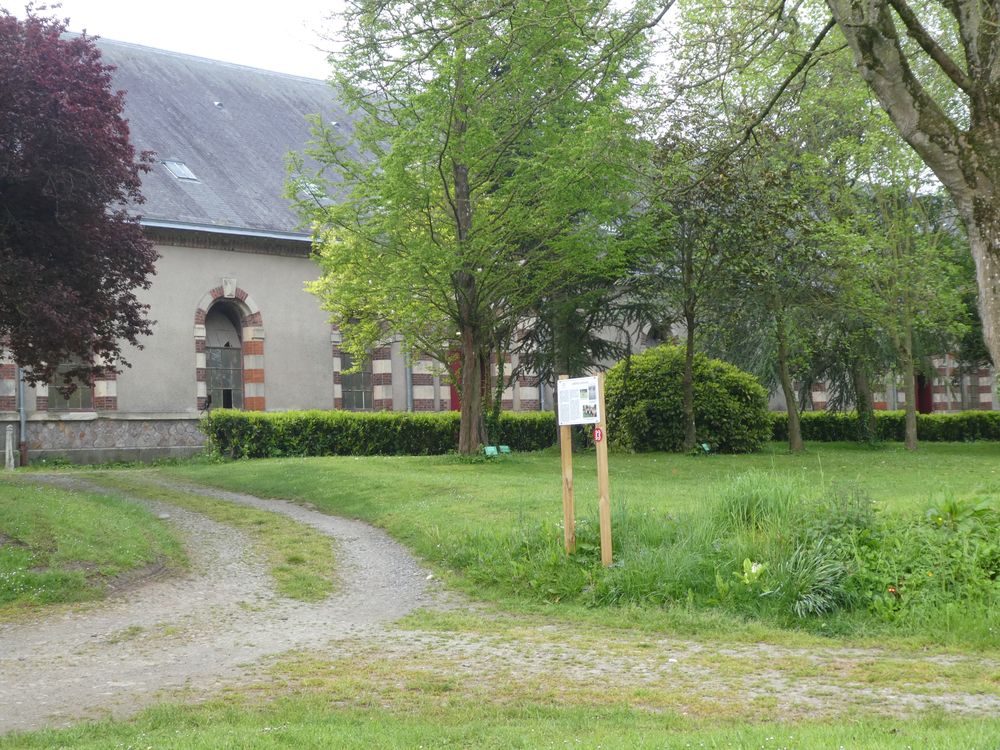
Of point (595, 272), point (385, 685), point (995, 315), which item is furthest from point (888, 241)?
point (385, 685)

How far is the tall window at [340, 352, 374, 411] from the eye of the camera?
30.5 m

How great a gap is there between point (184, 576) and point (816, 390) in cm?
3162

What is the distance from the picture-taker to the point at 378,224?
1848 cm

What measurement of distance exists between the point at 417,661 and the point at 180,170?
23.1m

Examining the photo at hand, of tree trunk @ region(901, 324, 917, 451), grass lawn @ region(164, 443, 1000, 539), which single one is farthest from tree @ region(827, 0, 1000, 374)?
tree trunk @ region(901, 324, 917, 451)

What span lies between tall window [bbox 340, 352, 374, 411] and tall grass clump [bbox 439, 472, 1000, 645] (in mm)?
19996

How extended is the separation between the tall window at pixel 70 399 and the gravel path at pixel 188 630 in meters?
14.0

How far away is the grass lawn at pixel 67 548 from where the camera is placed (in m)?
9.76

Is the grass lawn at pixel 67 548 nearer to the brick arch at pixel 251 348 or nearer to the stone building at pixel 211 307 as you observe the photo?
the stone building at pixel 211 307

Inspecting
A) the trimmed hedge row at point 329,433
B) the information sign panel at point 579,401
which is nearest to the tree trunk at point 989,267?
the information sign panel at point 579,401

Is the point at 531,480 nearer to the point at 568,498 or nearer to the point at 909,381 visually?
the point at 568,498

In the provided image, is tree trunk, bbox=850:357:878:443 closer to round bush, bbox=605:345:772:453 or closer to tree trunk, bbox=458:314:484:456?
round bush, bbox=605:345:772:453

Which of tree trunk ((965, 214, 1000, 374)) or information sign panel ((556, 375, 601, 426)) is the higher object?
tree trunk ((965, 214, 1000, 374))

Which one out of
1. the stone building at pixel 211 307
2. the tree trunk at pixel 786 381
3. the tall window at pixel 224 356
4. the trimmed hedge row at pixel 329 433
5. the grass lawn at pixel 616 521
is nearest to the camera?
the grass lawn at pixel 616 521
